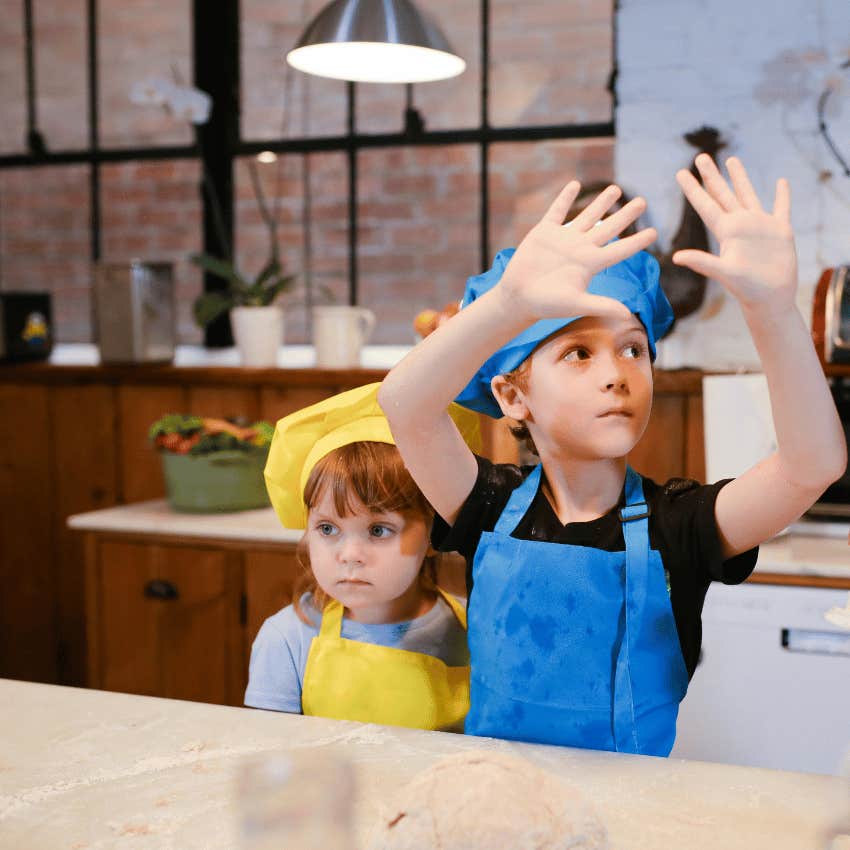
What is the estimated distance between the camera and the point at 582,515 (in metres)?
1.05

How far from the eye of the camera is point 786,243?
0.79 m

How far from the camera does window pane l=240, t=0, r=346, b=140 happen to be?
2.94 meters

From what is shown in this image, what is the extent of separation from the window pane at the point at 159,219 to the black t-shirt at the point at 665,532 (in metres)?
2.19

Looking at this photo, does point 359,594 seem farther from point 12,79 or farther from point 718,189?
point 12,79

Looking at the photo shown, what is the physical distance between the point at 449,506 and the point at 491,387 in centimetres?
13

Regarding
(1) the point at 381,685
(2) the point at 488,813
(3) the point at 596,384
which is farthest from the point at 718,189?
(1) the point at 381,685

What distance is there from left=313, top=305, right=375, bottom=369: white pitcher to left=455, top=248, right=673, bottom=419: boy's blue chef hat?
1630mm

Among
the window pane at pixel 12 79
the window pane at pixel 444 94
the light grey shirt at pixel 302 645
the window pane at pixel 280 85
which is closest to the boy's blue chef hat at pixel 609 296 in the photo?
the light grey shirt at pixel 302 645

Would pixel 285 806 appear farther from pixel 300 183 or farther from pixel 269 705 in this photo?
pixel 300 183

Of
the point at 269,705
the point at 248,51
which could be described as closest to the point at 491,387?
the point at 269,705

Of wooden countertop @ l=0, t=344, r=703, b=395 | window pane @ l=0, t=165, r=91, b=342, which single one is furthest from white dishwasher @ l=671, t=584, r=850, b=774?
window pane @ l=0, t=165, r=91, b=342

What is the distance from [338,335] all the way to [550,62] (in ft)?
3.00

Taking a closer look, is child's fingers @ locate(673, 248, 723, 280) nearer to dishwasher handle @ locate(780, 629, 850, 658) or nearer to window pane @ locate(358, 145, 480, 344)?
dishwasher handle @ locate(780, 629, 850, 658)

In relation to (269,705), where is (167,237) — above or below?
above
